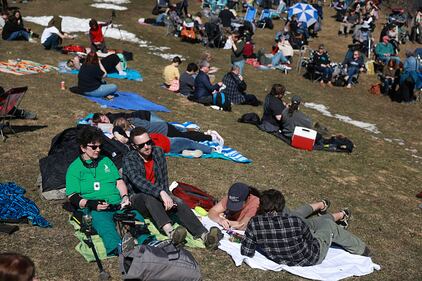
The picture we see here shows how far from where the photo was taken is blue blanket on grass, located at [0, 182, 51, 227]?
7.77m

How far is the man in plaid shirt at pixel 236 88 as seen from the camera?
16.6m

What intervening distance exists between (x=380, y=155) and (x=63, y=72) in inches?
405

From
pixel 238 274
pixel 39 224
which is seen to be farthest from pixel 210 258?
pixel 39 224

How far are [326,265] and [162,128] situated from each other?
214 inches

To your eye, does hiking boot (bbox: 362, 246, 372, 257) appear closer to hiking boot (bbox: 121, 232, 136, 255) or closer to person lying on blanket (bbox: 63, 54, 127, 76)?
hiking boot (bbox: 121, 232, 136, 255)

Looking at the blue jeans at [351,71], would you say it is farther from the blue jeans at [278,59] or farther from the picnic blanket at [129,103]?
the picnic blanket at [129,103]

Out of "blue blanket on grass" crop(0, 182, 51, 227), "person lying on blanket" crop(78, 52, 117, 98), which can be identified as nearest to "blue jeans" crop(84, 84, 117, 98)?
"person lying on blanket" crop(78, 52, 117, 98)

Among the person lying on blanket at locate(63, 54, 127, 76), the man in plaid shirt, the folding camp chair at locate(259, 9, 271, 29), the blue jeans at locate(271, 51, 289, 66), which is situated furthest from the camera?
the folding camp chair at locate(259, 9, 271, 29)

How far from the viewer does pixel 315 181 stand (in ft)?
38.0

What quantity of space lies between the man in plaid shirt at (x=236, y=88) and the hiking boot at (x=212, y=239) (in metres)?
9.29

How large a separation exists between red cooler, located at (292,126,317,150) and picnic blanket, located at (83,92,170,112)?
3811 mm

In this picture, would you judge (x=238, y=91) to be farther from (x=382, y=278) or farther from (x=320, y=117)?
(x=382, y=278)

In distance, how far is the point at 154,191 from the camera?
25.7 feet

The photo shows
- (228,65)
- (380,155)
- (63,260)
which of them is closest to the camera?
(63,260)
